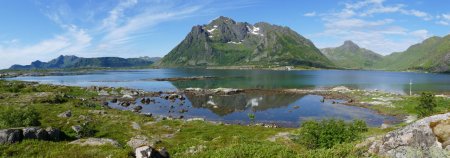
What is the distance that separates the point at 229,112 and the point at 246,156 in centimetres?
8045

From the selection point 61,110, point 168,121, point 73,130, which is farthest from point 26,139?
point 61,110

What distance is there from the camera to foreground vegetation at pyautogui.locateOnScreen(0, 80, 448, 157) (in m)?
18.1

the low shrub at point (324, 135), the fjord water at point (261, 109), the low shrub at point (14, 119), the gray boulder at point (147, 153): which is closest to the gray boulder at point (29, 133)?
the gray boulder at point (147, 153)

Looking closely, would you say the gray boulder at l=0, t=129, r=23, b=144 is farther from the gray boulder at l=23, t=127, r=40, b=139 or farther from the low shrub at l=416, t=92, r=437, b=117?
the low shrub at l=416, t=92, r=437, b=117

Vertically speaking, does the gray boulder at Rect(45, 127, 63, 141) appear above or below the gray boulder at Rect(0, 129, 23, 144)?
below

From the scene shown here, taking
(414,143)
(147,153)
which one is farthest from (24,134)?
(414,143)

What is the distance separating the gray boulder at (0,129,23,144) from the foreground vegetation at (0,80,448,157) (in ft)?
2.58

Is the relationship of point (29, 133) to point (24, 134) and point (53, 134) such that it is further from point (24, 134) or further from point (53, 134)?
point (53, 134)

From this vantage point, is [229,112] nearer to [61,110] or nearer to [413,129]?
[61,110]

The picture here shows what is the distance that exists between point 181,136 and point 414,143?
41531 millimetres

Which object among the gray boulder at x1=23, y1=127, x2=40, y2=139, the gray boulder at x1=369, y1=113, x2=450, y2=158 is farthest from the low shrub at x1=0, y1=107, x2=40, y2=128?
the gray boulder at x1=369, y1=113, x2=450, y2=158

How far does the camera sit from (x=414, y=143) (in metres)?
15.7

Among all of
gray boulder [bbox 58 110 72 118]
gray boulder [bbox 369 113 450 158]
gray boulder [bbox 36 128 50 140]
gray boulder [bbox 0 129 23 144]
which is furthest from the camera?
gray boulder [bbox 58 110 72 118]

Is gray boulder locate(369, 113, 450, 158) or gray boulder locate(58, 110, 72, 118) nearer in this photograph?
gray boulder locate(369, 113, 450, 158)
